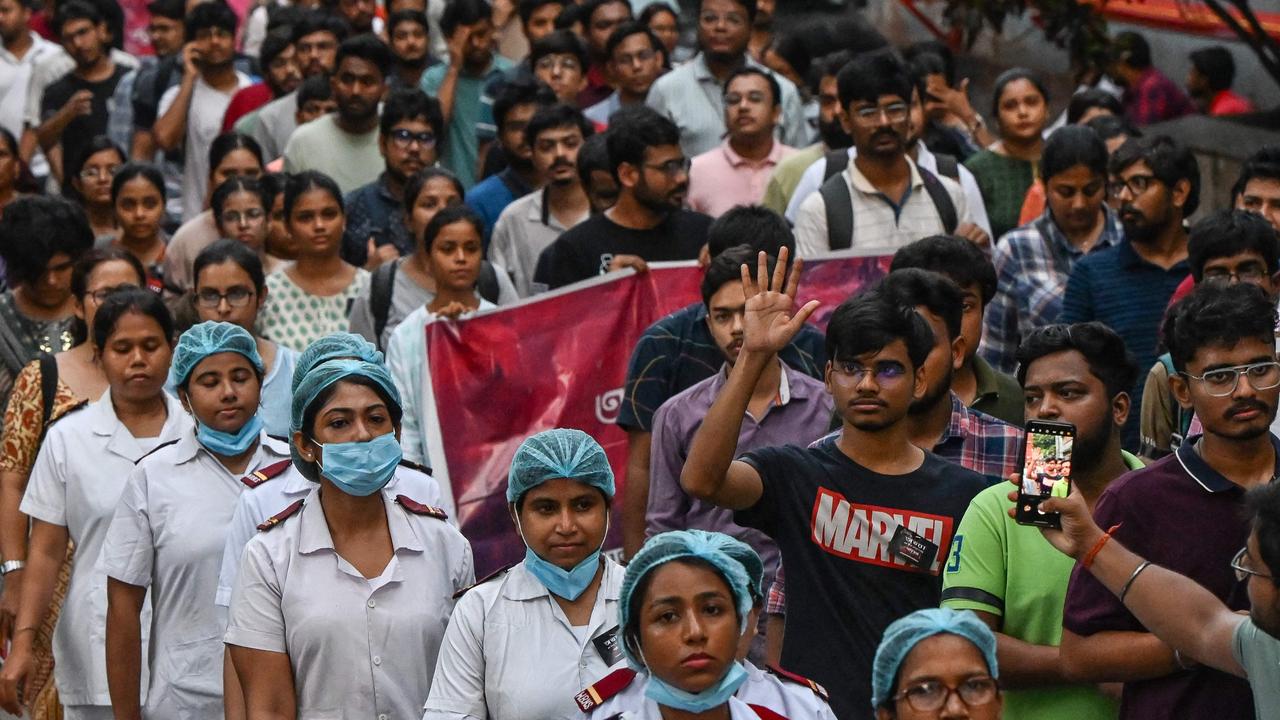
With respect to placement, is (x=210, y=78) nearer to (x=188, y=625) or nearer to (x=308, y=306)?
(x=308, y=306)

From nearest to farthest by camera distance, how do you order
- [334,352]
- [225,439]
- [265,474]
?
[334,352] < [265,474] < [225,439]

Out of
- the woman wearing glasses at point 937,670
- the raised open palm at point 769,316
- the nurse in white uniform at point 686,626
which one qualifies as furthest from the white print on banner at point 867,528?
the woman wearing glasses at point 937,670

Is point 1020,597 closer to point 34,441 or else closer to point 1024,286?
point 1024,286

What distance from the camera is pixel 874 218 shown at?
374 inches

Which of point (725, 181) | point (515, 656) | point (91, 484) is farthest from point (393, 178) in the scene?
point (515, 656)

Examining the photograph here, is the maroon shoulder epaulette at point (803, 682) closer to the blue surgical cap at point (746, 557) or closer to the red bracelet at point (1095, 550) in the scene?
the blue surgical cap at point (746, 557)

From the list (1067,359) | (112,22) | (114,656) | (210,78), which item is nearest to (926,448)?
(1067,359)

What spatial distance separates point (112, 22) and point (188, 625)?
30.9 feet

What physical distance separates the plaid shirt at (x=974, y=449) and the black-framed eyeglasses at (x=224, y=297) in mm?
2998

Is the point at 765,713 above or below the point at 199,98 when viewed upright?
below

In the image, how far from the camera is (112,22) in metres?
15.5

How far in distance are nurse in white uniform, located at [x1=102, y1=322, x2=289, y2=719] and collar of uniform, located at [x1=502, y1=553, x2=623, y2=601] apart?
1430 millimetres

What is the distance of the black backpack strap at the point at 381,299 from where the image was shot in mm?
9289

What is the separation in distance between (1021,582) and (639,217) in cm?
408
